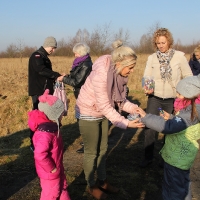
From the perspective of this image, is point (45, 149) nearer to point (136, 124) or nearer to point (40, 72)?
point (136, 124)

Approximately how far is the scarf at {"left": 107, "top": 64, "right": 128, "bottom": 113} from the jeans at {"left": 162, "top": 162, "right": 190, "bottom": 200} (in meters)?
0.89

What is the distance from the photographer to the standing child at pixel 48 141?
2.64 m

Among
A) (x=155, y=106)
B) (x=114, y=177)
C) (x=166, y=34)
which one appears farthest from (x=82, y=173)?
(x=166, y=34)

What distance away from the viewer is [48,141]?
8.70 ft

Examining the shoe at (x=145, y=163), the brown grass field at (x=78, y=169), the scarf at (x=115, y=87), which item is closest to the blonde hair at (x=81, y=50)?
the brown grass field at (x=78, y=169)

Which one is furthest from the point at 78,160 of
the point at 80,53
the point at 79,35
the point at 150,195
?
the point at 79,35

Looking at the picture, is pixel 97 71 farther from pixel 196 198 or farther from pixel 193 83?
pixel 196 198

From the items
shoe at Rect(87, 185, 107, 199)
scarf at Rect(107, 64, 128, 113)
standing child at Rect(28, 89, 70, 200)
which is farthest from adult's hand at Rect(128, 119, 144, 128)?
shoe at Rect(87, 185, 107, 199)

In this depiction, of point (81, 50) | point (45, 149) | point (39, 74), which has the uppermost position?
point (81, 50)

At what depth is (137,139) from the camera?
6102mm

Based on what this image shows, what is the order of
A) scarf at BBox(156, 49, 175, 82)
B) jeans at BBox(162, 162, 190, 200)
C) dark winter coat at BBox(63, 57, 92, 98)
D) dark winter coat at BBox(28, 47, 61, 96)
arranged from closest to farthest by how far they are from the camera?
jeans at BBox(162, 162, 190, 200) < scarf at BBox(156, 49, 175, 82) < dark winter coat at BBox(63, 57, 92, 98) < dark winter coat at BBox(28, 47, 61, 96)

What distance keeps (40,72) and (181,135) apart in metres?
3.07

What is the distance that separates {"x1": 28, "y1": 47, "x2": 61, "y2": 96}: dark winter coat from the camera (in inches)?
197

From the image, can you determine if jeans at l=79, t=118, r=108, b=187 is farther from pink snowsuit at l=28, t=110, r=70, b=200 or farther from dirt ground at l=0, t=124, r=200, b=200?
pink snowsuit at l=28, t=110, r=70, b=200
